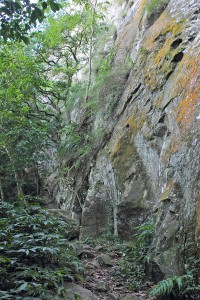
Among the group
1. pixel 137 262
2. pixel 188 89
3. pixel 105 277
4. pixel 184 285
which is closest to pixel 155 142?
pixel 188 89

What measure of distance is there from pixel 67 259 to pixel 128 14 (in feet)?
38.3

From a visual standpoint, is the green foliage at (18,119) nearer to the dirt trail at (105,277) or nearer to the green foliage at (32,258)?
the dirt trail at (105,277)

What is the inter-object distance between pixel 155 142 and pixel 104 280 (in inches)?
129

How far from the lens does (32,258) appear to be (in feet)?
15.7

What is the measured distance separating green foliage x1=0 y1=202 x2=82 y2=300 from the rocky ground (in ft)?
1.12

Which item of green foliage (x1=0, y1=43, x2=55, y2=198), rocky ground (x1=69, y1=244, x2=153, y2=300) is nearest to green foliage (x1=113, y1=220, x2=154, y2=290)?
rocky ground (x1=69, y1=244, x2=153, y2=300)

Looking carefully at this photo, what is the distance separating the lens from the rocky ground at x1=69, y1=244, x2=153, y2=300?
193 inches

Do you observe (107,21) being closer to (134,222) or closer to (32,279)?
(134,222)

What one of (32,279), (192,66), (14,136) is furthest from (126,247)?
(14,136)

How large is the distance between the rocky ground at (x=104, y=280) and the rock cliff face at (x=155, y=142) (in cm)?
67

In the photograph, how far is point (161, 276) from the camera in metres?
5.14

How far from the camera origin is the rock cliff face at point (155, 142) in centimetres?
530

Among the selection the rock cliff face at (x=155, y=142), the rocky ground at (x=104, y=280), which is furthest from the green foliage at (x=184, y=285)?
the rocky ground at (x=104, y=280)

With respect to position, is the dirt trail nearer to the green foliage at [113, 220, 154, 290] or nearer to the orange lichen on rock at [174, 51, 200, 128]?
the green foliage at [113, 220, 154, 290]
